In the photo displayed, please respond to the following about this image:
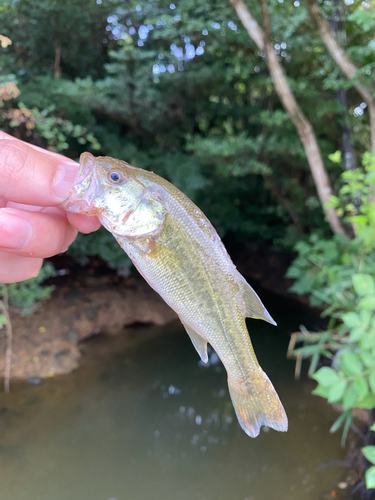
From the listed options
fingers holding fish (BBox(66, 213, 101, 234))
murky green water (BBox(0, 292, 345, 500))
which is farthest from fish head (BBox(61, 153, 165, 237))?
murky green water (BBox(0, 292, 345, 500))

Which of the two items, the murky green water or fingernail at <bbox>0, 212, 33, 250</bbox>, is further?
the murky green water

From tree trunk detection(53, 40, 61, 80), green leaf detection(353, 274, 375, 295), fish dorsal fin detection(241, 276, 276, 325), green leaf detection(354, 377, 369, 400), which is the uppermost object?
tree trunk detection(53, 40, 61, 80)

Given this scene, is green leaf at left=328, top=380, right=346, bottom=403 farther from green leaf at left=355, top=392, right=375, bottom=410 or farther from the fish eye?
the fish eye

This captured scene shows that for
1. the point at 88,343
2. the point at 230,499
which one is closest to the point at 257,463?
the point at 230,499

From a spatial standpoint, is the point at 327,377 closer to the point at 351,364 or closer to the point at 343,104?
the point at 351,364

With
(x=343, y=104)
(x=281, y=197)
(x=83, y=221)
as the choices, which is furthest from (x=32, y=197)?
(x=281, y=197)
